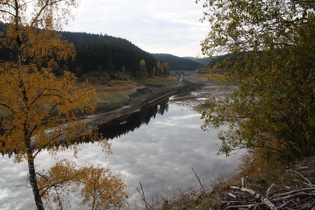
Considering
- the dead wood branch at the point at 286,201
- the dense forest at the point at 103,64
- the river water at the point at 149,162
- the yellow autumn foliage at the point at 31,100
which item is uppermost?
the dense forest at the point at 103,64

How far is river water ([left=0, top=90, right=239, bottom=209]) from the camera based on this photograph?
19.5 metres

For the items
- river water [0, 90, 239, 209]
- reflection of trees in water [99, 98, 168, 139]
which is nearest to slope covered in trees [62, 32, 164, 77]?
reflection of trees in water [99, 98, 168, 139]

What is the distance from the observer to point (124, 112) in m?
57.0

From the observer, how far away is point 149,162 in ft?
83.7

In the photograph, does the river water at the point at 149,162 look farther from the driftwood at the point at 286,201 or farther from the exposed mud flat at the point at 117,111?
the driftwood at the point at 286,201

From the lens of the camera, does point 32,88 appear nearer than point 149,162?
Yes

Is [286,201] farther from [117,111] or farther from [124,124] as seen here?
[117,111]

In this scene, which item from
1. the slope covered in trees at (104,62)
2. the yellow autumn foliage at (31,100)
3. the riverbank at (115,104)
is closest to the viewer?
the yellow autumn foliage at (31,100)

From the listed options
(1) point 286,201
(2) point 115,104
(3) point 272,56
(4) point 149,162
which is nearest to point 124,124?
(4) point 149,162

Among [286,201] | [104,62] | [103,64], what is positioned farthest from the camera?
[104,62]

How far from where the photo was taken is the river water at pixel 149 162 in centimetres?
1947

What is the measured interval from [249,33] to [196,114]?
141 feet

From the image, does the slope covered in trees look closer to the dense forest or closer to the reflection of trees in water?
the dense forest

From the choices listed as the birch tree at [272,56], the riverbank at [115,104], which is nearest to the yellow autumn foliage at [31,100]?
the birch tree at [272,56]
